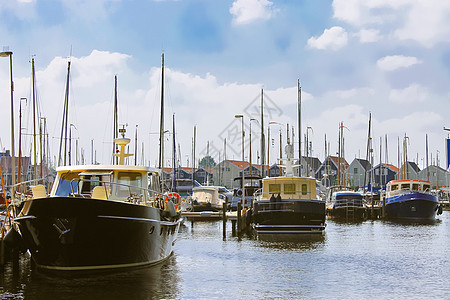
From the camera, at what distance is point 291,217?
3133 cm

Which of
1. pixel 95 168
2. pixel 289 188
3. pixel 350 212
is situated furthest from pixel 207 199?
pixel 95 168

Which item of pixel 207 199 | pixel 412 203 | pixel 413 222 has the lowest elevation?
pixel 413 222

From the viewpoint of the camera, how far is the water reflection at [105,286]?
15.7 meters

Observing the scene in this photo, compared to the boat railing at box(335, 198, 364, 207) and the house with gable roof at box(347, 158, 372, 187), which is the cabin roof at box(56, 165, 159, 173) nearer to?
the boat railing at box(335, 198, 364, 207)

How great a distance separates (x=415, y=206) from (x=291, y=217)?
2307 centimetres

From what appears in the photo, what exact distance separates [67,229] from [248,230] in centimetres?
2028

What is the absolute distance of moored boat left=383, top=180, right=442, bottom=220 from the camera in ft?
165

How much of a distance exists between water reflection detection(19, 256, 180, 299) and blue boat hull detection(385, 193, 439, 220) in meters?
36.4

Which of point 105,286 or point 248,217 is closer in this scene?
point 105,286

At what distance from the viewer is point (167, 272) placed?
19.5m

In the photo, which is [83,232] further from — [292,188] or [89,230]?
[292,188]

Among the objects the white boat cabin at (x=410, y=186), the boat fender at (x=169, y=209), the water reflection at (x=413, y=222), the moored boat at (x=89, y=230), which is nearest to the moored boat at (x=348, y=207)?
the water reflection at (x=413, y=222)

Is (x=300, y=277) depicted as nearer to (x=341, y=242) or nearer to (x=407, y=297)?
(x=407, y=297)

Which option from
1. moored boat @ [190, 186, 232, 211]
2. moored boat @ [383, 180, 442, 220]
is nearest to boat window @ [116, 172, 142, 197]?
moored boat @ [190, 186, 232, 211]
